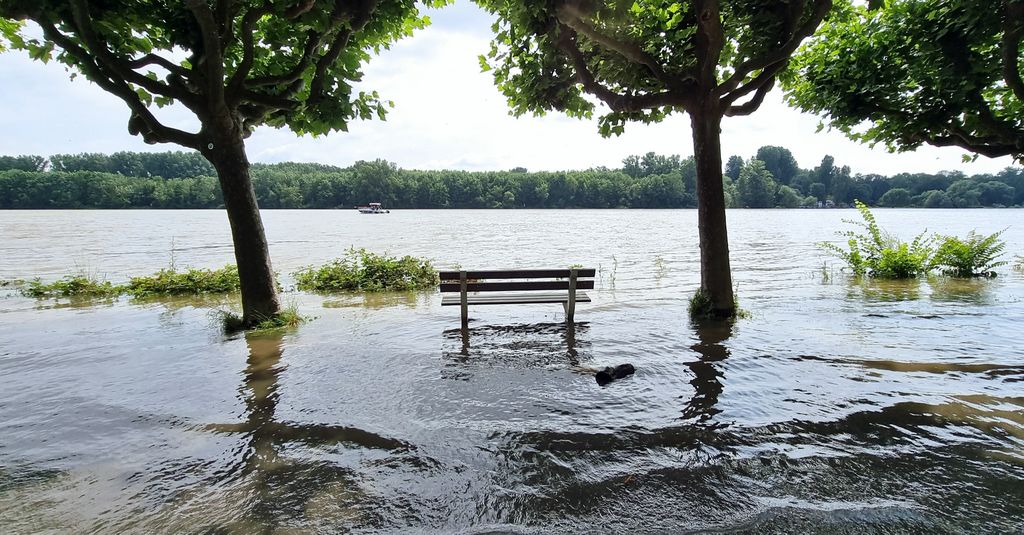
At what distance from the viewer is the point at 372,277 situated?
15.2 m

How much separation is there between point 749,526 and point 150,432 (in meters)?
5.52

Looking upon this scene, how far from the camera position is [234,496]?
3.77m

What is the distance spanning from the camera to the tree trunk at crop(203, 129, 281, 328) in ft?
29.3

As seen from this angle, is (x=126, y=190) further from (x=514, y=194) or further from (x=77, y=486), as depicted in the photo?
(x=77, y=486)

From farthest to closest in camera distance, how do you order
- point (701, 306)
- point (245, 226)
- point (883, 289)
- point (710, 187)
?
point (883, 289) < point (701, 306) < point (710, 187) < point (245, 226)

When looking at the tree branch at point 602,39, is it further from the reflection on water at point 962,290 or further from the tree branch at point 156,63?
the reflection on water at point 962,290

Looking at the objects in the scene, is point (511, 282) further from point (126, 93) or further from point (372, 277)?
point (126, 93)

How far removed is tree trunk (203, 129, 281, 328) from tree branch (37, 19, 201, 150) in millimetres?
586

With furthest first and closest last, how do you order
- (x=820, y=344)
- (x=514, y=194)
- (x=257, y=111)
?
(x=514, y=194), (x=257, y=111), (x=820, y=344)

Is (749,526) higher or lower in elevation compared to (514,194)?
lower

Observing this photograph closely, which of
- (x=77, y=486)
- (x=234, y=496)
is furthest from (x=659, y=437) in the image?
(x=77, y=486)

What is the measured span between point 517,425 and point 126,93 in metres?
8.88

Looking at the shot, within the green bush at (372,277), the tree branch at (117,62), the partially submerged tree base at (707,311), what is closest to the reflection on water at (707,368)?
the partially submerged tree base at (707,311)

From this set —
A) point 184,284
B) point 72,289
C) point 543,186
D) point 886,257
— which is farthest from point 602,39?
point 543,186
